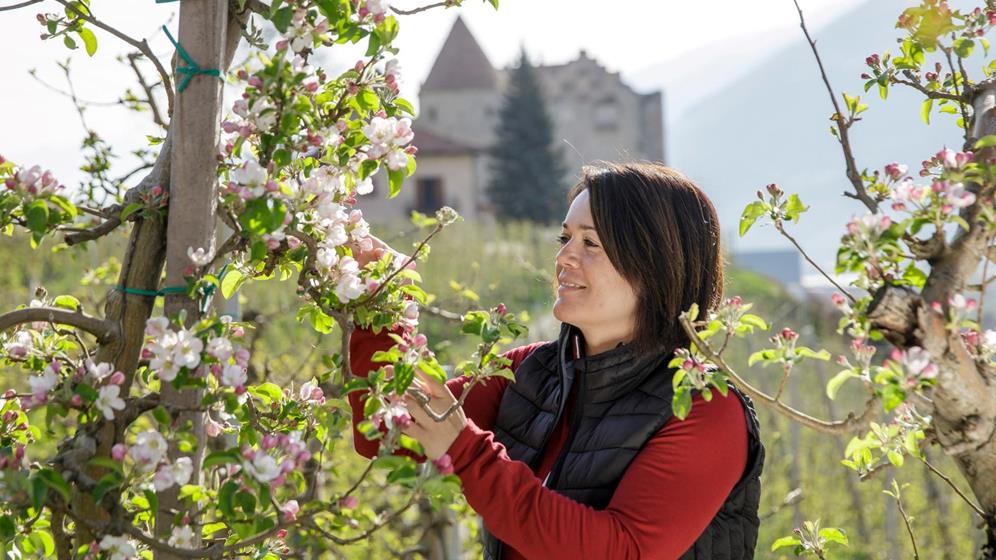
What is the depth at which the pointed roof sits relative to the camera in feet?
139

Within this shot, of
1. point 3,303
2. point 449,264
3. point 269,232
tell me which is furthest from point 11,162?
point 449,264

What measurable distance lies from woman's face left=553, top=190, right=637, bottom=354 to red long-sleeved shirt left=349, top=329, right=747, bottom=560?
263 mm

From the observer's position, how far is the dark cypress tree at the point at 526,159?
113ft

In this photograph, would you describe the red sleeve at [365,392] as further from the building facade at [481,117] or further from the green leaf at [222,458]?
the building facade at [481,117]

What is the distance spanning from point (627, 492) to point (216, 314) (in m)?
0.81

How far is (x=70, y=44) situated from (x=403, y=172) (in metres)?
0.66

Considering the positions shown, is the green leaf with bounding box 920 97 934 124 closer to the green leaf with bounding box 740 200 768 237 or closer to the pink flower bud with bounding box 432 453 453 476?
the green leaf with bounding box 740 200 768 237

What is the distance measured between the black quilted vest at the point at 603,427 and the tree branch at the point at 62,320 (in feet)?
2.85

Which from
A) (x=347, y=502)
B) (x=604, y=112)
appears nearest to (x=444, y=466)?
(x=347, y=502)

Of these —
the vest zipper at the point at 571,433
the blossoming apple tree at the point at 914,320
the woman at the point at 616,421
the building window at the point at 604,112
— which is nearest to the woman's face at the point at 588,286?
the woman at the point at 616,421

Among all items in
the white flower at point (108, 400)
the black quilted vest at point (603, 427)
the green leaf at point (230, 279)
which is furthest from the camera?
the black quilted vest at point (603, 427)

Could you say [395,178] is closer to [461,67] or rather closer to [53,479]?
[53,479]

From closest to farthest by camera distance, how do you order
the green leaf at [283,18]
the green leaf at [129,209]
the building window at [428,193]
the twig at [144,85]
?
the green leaf at [283,18] → the green leaf at [129,209] → the twig at [144,85] → the building window at [428,193]

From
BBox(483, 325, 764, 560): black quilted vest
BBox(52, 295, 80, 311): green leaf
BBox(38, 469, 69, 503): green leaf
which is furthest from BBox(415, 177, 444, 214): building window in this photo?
BBox(38, 469, 69, 503): green leaf
